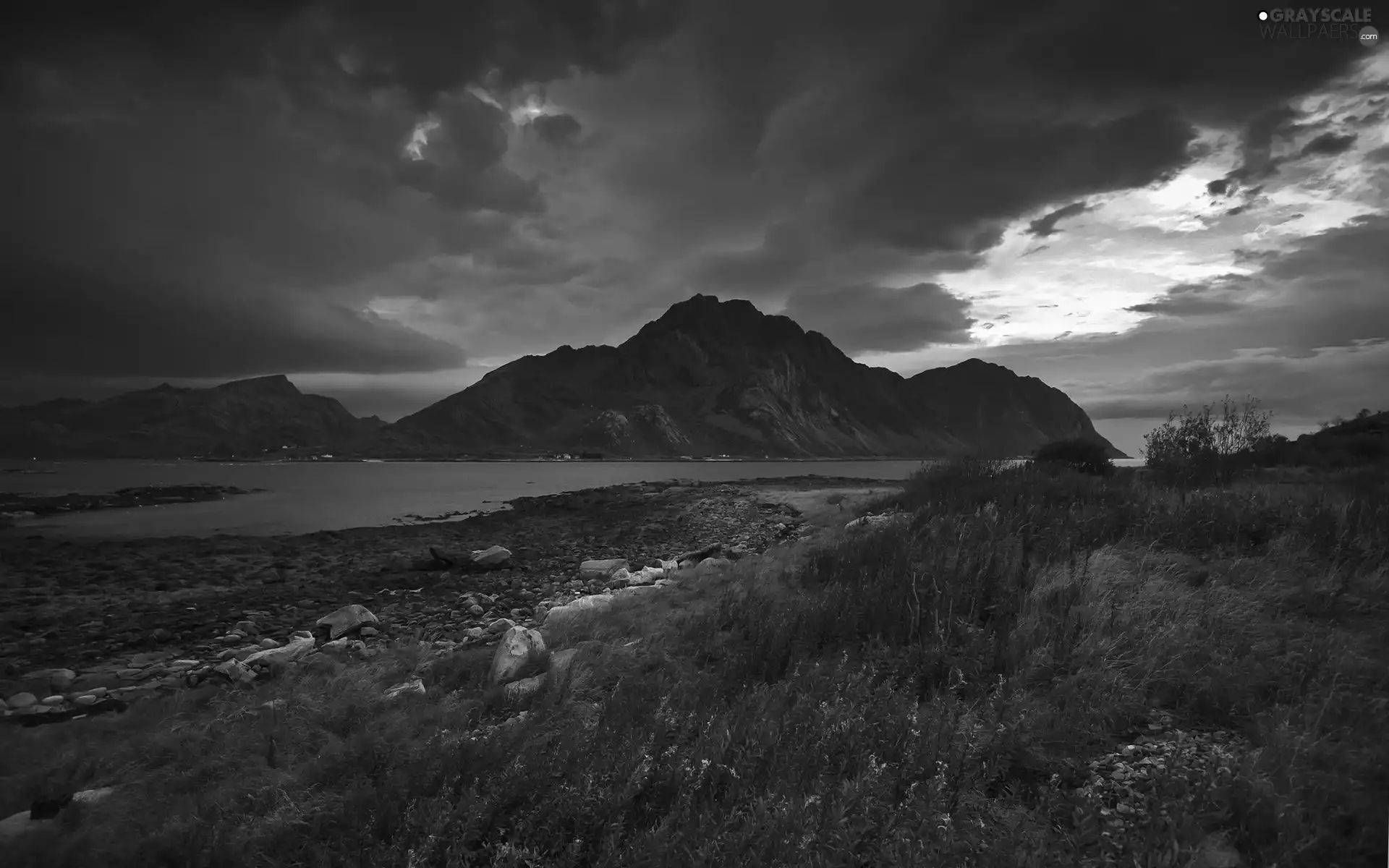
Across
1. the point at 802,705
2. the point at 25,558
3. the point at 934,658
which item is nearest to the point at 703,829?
the point at 802,705

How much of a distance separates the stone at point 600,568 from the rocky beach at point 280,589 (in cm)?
9

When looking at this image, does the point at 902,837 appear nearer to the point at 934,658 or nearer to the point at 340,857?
the point at 934,658

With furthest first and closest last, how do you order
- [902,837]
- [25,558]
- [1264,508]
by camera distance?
[25,558], [1264,508], [902,837]

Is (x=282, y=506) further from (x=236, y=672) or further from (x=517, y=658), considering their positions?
(x=517, y=658)

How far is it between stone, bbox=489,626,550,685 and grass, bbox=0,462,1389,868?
0.45 metres

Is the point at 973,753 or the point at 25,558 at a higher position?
the point at 973,753

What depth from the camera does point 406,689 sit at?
586 centimetres

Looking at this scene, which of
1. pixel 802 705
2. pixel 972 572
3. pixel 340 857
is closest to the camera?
pixel 340 857

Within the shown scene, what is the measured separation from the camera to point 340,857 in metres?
3.16

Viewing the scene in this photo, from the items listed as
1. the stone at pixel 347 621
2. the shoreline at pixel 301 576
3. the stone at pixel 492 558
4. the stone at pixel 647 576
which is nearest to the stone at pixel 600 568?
the shoreline at pixel 301 576

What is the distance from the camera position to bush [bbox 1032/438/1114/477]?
20.5m

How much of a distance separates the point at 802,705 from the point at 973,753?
1.16m

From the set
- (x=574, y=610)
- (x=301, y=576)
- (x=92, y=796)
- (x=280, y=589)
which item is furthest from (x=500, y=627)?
(x=301, y=576)

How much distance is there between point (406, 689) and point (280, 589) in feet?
47.6
